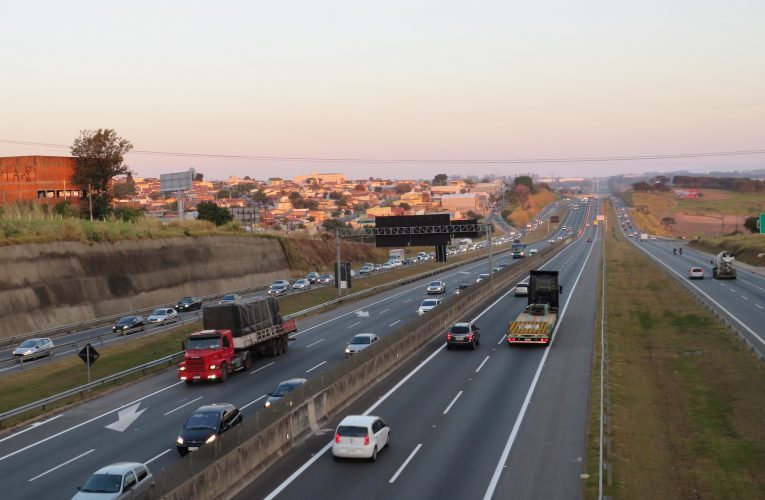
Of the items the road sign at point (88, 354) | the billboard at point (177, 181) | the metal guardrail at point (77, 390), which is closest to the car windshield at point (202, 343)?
the metal guardrail at point (77, 390)

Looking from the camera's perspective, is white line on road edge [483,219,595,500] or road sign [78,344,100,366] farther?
road sign [78,344,100,366]

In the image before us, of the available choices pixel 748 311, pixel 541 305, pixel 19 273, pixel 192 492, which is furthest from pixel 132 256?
pixel 192 492

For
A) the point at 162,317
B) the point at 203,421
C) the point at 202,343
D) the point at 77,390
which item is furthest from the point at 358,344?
the point at 162,317

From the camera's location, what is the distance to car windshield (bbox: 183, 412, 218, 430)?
25531 mm

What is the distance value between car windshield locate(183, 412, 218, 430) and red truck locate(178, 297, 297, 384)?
39.0 feet

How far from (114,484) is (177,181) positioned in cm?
11874

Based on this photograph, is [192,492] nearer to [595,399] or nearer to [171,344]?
[595,399]

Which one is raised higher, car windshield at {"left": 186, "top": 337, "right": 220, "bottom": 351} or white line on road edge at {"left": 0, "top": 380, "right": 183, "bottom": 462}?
car windshield at {"left": 186, "top": 337, "right": 220, "bottom": 351}

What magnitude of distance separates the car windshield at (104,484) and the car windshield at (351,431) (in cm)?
715

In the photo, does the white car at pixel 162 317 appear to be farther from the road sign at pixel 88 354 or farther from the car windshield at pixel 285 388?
the car windshield at pixel 285 388

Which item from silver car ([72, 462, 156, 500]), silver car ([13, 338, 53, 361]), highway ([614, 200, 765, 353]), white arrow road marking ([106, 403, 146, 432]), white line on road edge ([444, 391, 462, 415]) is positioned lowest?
highway ([614, 200, 765, 353])

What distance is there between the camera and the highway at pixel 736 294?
172ft

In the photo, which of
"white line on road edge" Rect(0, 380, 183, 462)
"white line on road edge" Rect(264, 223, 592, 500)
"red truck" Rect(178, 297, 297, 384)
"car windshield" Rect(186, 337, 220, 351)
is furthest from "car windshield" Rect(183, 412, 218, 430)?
"car windshield" Rect(186, 337, 220, 351)

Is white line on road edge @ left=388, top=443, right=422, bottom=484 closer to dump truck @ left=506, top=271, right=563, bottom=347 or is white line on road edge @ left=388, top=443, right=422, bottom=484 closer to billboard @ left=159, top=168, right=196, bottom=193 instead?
dump truck @ left=506, top=271, right=563, bottom=347
